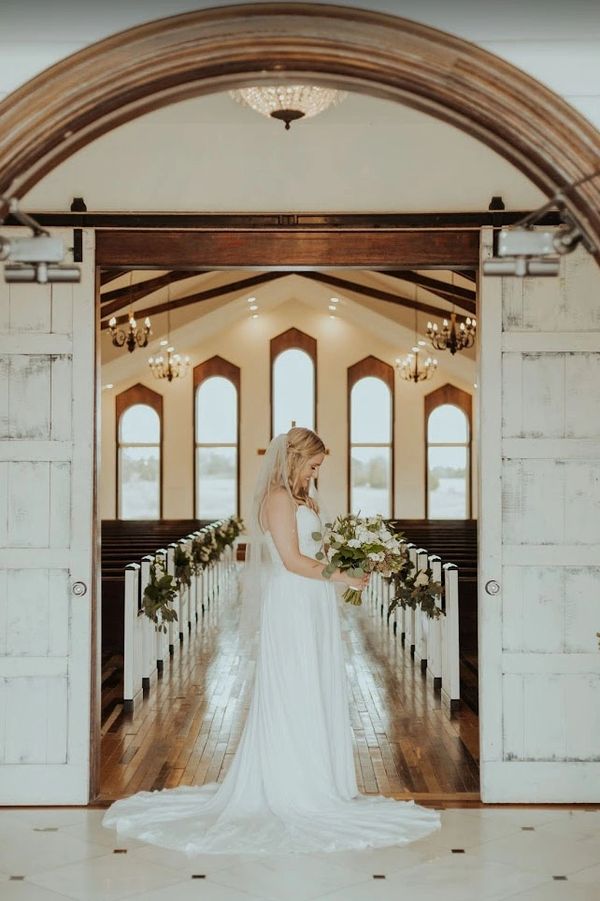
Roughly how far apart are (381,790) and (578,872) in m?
1.48

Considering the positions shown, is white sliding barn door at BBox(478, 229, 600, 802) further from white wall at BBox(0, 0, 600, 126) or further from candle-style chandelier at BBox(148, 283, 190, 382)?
candle-style chandelier at BBox(148, 283, 190, 382)

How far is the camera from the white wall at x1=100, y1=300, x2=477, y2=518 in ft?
71.7

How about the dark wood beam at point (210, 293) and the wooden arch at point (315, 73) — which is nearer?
the wooden arch at point (315, 73)

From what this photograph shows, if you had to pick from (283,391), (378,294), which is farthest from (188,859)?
(283,391)

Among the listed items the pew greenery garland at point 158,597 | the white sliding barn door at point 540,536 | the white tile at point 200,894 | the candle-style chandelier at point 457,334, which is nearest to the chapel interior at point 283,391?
the white sliding barn door at point 540,536

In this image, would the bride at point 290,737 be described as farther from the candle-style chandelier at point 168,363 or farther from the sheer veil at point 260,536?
the candle-style chandelier at point 168,363

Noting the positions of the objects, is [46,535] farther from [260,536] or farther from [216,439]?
[216,439]

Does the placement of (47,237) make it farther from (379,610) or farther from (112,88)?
(379,610)

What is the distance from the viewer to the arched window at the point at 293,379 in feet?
71.8

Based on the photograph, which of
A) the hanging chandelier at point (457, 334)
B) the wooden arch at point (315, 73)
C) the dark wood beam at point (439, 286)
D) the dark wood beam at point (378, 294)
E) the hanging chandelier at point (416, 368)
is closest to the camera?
the wooden arch at point (315, 73)

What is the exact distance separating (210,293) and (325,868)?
583 inches

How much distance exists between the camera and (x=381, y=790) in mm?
5910

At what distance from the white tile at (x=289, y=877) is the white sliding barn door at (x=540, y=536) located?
4.21 ft

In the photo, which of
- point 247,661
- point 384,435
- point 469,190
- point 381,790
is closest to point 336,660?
point 381,790
